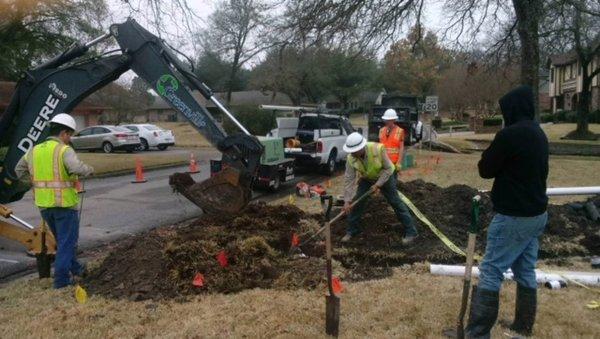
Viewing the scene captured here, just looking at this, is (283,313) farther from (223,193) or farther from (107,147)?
(107,147)

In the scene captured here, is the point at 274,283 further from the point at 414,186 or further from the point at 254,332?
the point at 414,186

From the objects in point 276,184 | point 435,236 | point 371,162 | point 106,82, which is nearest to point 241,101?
point 276,184

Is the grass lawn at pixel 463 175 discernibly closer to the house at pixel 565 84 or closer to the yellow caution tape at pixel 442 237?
the yellow caution tape at pixel 442 237

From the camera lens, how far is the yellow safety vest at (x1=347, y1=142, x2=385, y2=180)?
25.1 feet

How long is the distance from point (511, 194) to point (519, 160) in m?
0.28

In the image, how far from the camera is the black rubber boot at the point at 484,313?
14.9ft

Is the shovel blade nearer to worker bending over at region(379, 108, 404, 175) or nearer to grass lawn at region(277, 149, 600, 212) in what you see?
worker bending over at region(379, 108, 404, 175)

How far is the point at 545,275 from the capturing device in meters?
6.27

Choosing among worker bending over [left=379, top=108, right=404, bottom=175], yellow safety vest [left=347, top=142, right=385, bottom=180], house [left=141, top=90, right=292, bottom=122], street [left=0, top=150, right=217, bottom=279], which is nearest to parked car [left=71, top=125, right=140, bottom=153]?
street [left=0, top=150, right=217, bottom=279]

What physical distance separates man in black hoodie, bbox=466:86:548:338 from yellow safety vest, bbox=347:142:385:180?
119 inches

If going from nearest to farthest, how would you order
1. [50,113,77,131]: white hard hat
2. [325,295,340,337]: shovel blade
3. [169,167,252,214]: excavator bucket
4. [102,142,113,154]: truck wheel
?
1. [325,295,340,337]: shovel blade
2. [50,113,77,131]: white hard hat
3. [169,167,252,214]: excavator bucket
4. [102,142,113,154]: truck wheel

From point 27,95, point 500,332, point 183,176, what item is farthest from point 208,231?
point 500,332

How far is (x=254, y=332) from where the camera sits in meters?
4.91

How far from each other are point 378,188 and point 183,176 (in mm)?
2597
